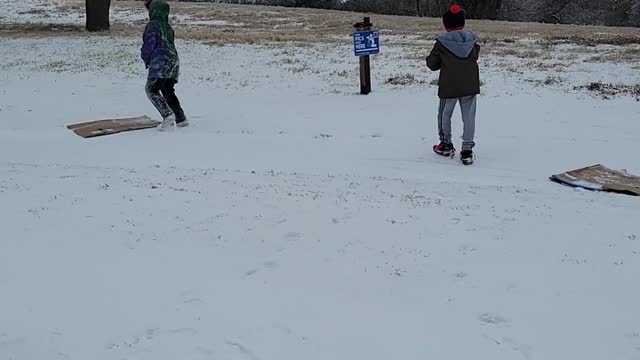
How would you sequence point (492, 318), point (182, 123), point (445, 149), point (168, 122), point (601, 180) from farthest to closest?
1. point (182, 123)
2. point (168, 122)
3. point (445, 149)
4. point (601, 180)
5. point (492, 318)

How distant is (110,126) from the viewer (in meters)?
8.36

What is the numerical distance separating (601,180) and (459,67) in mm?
1755

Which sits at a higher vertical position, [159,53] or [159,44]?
[159,44]

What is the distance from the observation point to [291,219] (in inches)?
191

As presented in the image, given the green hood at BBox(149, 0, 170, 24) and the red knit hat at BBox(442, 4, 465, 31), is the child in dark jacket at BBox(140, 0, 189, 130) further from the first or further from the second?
the red knit hat at BBox(442, 4, 465, 31)

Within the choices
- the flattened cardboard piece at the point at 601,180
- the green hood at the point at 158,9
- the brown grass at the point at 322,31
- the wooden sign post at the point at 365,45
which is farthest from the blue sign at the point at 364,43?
the brown grass at the point at 322,31

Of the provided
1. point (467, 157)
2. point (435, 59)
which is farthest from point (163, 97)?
point (467, 157)

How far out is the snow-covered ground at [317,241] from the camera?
330cm

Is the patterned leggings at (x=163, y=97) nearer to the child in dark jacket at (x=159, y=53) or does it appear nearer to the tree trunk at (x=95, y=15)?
the child in dark jacket at (x=159, y=53)

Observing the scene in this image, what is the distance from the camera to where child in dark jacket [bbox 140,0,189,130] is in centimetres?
786

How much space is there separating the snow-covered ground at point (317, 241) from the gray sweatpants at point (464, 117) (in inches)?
12.3

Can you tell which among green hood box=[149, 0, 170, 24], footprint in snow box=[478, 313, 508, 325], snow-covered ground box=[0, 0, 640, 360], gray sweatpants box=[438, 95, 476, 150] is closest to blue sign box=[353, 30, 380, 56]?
snow-covered ground box=[0, 0, 640, 360]

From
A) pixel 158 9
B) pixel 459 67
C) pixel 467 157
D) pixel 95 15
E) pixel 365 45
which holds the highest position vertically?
pixel 95 15

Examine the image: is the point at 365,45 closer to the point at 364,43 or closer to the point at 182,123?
the point at 364,43
